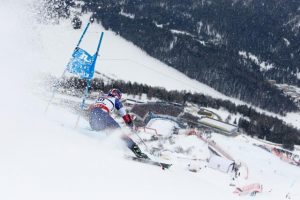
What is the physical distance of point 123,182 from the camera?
40.6 ft

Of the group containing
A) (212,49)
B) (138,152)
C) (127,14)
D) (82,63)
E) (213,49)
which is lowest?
(138,152)

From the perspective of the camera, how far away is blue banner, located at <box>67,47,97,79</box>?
2158cm

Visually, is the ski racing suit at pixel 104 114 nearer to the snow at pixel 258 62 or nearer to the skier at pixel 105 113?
the skier at pixel 105 113

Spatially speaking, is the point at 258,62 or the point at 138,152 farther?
the point at 258,62

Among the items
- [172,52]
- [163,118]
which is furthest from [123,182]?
[172,52]

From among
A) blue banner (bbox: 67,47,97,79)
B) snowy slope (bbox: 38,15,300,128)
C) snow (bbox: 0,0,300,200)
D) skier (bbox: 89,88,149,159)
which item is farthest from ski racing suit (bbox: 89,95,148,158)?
snowy slope (bbox: 38,15,300,128)

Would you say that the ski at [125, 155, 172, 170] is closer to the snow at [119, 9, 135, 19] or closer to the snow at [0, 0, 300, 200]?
the snow at [0, 0, 300, 200]

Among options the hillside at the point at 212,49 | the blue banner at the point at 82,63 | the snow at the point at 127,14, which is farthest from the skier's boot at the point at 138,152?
the snow at the point at 127,14

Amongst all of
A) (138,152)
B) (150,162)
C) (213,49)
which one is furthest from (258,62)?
(150,162)

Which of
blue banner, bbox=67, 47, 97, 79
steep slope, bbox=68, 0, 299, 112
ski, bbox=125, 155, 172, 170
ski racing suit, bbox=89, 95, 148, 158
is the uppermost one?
steep slope, bbox=68, 0, 299, 112

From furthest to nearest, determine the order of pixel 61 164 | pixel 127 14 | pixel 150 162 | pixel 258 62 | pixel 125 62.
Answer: pixel 127 14 < pixel 258 62 < pixel 125 62 < pixel 150 162 < pixel 61 164

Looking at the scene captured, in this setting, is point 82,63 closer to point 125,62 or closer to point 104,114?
point 104,114

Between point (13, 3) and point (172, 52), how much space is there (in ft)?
405

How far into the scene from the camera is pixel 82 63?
71.2 feet
